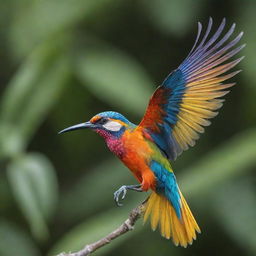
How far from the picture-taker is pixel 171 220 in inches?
125

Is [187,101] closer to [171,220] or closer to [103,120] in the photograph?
[103,120]

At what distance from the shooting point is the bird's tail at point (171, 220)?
3.12 meters

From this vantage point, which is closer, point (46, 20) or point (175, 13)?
point (175, 13)

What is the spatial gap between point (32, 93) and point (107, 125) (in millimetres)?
2242

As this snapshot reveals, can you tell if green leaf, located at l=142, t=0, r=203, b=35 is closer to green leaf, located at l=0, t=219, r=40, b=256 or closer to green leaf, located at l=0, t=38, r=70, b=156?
green leaf, located at l=0, t=38, r=70, b=156

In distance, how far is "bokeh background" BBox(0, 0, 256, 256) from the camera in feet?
16.4

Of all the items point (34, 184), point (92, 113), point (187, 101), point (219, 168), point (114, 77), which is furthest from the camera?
point (92, 113)

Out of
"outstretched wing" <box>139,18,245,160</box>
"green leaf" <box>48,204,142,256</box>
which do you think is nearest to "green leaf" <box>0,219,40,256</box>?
"green leaf" <box>48,204,142,256</box>

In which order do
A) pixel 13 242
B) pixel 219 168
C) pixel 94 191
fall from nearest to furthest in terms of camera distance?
pixel 13 242
pixel 219 168
pixel 94 191

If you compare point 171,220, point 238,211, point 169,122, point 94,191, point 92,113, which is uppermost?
point 169,122

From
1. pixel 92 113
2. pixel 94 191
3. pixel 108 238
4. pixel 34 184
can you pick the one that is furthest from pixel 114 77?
pixel 108 238

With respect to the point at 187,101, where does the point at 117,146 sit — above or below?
below

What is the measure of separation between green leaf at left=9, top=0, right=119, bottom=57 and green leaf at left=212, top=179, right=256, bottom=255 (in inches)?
67.5

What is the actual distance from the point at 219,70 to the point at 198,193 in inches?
88.1
